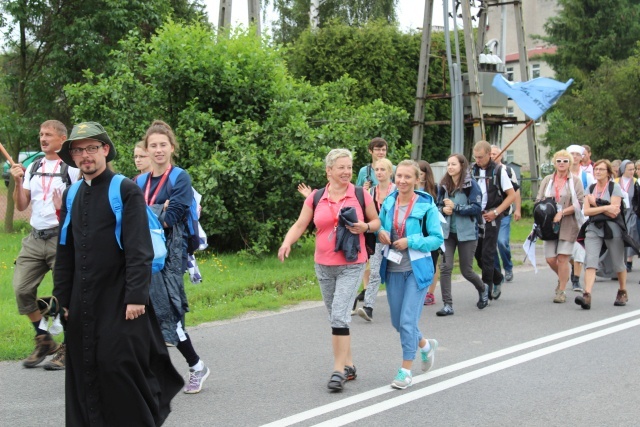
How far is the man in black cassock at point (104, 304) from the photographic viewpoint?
14.1 feet

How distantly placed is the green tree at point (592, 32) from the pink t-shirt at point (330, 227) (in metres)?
32.9

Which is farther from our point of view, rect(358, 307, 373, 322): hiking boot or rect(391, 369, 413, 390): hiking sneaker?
rect(358, 307, 373, 322): hiking boot

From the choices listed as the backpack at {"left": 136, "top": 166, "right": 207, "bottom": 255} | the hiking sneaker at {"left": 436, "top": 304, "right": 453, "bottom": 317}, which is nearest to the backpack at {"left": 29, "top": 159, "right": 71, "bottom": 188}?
the backpack at {"left": 136, "top": 166, "right": 207, "bottom": 255}

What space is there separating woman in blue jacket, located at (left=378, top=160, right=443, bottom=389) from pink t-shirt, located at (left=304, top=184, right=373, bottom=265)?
28 centimetres

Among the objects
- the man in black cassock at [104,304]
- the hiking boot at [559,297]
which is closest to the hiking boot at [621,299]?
the hiking boot at [559,297]

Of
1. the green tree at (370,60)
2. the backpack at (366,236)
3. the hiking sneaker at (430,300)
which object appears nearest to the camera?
the backpack at (366,236)

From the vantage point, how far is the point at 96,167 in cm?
446

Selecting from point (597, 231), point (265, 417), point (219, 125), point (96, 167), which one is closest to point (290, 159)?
point (219, 125)

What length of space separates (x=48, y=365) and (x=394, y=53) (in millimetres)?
16227

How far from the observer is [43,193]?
22.7 ft

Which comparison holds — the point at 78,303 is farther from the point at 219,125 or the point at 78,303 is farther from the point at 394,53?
the point at 394,53

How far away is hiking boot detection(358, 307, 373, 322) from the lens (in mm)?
8891

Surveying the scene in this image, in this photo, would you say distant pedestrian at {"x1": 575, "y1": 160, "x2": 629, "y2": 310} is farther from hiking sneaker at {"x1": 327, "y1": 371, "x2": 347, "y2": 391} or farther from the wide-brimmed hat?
the wide-brimmed hat

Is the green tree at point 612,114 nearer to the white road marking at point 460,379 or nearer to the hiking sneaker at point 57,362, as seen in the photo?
the white road marking at point 460,379
